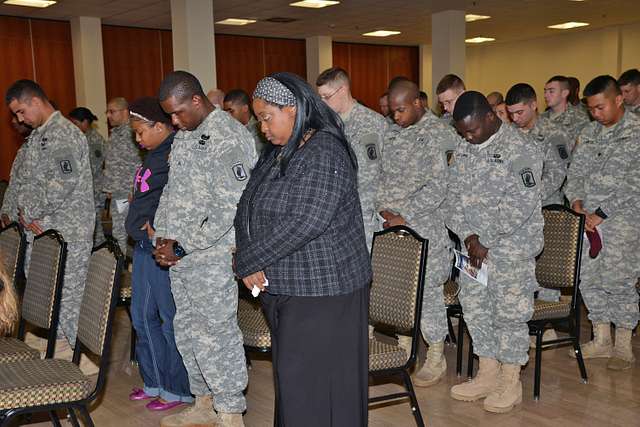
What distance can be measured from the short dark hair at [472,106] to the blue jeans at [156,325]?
1598mm

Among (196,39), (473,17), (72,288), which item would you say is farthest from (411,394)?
(473,17)

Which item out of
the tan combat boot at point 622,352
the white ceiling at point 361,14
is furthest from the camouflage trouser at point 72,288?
the white ceiling at point 361,14

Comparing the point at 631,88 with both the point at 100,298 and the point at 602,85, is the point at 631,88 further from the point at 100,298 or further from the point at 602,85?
the point at 100,298

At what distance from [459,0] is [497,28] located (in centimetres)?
363

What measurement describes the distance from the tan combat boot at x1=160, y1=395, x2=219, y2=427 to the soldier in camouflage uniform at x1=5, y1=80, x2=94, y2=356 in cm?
117

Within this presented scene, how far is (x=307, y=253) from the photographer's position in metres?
2.15

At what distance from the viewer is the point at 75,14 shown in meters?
10.8

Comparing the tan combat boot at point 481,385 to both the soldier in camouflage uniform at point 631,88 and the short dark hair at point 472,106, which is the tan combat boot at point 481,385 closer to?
the short dark hair at point 472,106

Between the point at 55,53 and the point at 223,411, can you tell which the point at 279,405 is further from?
A: the point at 55,53

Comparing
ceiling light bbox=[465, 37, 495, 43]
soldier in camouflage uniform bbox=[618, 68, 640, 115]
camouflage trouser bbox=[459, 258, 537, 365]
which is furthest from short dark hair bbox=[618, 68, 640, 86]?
ceiling light bbox=[465, 37, 495, 43]

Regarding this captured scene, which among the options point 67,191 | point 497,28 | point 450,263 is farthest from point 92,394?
point 497,28

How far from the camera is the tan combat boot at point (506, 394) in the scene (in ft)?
11.0

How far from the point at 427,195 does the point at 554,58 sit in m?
12.7

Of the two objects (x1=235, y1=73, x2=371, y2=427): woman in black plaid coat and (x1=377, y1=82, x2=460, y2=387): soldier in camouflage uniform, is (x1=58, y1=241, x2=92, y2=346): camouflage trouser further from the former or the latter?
(x1=235, y1=73, x2=371, y2=427): woman in black plaid coat
